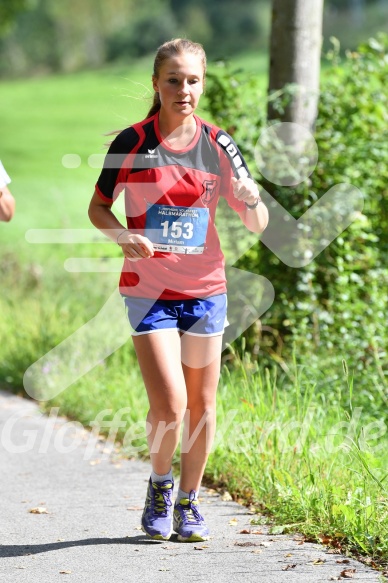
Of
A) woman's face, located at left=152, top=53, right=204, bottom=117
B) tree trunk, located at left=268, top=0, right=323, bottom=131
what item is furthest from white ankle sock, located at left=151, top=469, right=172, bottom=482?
tree trunk, located at left=268, top=0, right=323, bottom=131

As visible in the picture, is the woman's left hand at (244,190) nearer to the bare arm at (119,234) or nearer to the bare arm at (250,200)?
the bare arm at (250,200)

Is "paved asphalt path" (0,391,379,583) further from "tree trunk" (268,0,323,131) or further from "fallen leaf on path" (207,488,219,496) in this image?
"tree trunk" (268,0,323,131)

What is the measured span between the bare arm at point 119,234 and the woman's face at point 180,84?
1.55ft

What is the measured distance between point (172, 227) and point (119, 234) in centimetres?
22

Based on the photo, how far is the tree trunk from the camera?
302 inches

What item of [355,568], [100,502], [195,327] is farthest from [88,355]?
[355,568]

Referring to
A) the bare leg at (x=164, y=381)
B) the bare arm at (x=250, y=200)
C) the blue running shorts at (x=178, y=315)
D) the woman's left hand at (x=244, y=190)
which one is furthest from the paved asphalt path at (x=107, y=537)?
the woman's left hand at (x=244, y=190)

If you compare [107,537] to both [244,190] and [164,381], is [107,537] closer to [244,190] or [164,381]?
[164,381]

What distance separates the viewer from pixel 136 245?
4.63 metres

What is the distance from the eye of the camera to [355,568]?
4.52 meters

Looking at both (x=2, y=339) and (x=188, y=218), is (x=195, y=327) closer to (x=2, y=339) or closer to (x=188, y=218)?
(x=188, y=218)

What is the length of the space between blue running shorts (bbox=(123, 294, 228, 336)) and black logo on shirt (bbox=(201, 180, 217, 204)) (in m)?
0.40

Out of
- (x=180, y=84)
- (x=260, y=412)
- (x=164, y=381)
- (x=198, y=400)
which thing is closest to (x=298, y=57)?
(x=260, y=412)

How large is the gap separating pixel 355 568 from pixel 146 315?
4.16 feet
